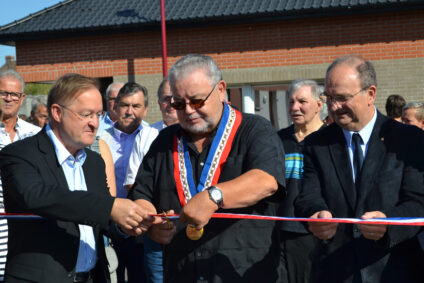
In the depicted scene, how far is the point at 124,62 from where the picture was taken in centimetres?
1720

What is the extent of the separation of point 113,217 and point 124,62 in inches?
565

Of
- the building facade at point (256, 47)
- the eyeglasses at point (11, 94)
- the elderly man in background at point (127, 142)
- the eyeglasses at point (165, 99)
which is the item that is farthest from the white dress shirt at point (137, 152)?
the building facade at point (256, 47)

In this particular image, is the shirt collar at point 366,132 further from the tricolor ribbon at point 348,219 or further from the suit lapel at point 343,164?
the tricolor ribbon at point 348,219

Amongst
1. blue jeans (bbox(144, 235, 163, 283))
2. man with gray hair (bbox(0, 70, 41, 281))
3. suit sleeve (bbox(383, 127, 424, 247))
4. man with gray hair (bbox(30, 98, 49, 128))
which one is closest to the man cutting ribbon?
suit sleeve (bbox(383, 127, 424, 247))

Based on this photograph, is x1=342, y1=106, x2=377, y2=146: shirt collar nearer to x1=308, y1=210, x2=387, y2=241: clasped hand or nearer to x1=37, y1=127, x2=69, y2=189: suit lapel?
x1=308, y1=210, x2=387, y2=241: clasped hand

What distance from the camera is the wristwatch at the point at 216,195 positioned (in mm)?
3014

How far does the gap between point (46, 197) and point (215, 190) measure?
94 centimetres

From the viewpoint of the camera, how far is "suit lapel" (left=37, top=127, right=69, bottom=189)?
3.45 m

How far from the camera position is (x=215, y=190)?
9.95ft

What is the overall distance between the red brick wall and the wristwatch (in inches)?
510

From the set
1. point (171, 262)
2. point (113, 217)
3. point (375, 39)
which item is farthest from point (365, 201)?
point (375, 39)

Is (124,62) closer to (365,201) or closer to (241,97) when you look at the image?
(241,97)

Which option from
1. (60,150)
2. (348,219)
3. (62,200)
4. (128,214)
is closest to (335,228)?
(348,219)

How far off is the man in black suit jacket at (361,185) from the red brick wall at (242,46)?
12196 millimetres
